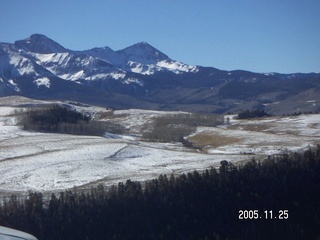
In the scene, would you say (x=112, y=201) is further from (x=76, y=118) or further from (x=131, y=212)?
(x=76, y=118)

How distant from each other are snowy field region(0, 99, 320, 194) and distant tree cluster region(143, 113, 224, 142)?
7.15 ft

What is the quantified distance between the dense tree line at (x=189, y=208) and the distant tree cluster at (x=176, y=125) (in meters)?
28.9

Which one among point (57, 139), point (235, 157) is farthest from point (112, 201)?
point (57, 139)

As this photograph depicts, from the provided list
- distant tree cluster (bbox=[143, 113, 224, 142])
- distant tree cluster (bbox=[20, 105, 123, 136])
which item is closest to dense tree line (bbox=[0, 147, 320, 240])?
distant tree cluster (bbox=[143, 113, 224, 142])

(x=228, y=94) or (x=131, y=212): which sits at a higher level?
(x=228, y=94)

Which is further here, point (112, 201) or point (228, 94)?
point (228, 94)

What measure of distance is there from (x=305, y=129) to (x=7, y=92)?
15554cm

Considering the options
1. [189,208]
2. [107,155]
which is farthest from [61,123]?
[189,208]

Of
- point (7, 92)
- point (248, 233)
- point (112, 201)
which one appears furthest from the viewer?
point (7, 92)

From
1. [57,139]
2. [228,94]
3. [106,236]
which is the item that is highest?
[228,94]

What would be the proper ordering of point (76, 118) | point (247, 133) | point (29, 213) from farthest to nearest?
point (76, 118)
point (247, 133)
point (29, 213)

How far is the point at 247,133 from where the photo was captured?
52.5 meters
